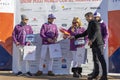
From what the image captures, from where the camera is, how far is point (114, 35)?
35.6ft

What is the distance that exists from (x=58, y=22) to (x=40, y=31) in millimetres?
704

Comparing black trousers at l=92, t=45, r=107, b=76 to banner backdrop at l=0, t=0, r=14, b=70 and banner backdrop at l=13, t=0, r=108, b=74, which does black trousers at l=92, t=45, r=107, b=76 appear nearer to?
banner backdrop at l=13, t=0, r=108, b=74

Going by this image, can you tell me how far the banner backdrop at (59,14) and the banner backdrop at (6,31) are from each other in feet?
0.71

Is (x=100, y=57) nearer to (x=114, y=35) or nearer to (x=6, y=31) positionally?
(x=114, y=35)

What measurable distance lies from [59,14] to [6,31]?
6.27ft

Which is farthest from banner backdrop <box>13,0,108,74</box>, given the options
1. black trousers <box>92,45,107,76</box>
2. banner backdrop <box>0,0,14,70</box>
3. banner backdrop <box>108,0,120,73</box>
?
black trousers <box>92,45,107,76</box>

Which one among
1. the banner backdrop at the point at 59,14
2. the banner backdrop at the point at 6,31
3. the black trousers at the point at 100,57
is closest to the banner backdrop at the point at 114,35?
the banner backdrop at the point at 59,14

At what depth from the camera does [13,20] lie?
11.5 m

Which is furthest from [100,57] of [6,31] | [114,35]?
[6,31]

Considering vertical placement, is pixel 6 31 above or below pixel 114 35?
above

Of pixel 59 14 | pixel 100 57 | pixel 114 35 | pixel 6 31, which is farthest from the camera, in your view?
pixel 6 31

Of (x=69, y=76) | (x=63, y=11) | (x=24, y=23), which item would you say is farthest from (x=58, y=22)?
(x=69, y=76)

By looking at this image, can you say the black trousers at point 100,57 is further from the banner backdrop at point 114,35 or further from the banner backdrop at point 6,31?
the banner backdrop at point 6,31

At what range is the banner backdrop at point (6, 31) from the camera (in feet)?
37.8
